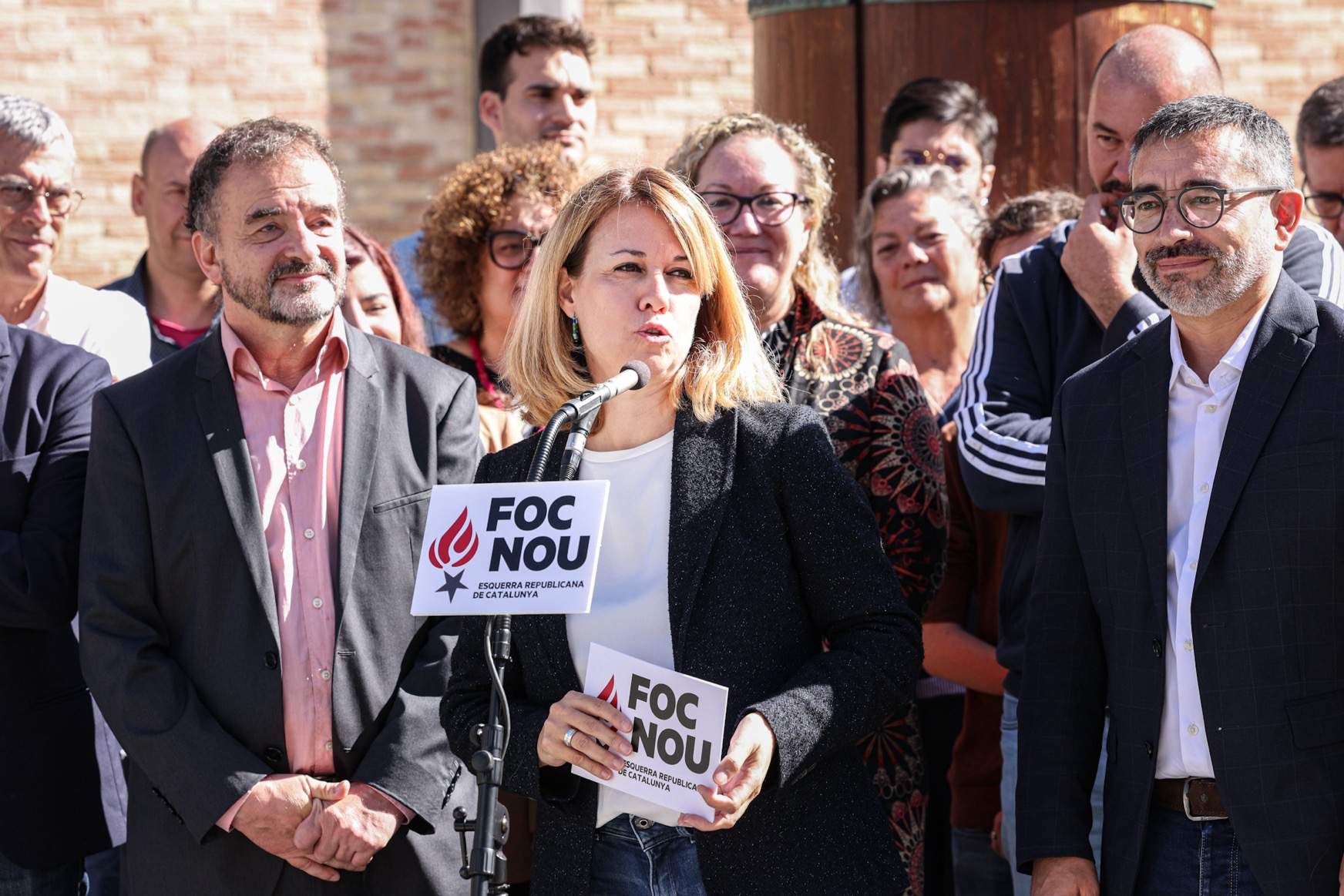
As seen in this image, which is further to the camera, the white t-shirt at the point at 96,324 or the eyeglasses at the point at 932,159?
the eyeglasses at the point at 932,159

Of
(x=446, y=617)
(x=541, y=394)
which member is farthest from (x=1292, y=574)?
(x=446, y=617)

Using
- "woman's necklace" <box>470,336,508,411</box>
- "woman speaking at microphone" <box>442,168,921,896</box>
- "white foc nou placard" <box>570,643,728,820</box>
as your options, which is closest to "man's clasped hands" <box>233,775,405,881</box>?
"woman speaking at microphone" <box>442,168,921,896</box>

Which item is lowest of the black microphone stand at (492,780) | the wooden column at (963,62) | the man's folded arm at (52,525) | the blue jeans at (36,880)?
the blue jeans at (36,880)

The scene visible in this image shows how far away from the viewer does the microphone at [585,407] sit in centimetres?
270

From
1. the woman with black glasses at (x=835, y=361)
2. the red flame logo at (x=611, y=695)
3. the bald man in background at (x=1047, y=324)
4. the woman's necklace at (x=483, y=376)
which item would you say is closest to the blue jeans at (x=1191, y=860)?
the bald man in background at (x=1047, y=324)

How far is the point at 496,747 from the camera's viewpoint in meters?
2.54

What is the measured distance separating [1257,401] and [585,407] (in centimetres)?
121

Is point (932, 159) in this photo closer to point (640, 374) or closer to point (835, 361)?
point (835, 361)

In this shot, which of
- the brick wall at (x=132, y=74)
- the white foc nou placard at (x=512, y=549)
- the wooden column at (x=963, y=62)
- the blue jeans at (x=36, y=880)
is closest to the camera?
the white foc nou placard at (x=512, y=549)

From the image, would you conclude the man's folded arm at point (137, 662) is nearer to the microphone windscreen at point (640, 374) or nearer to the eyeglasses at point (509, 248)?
the microphone windscreen at point (640, 374)

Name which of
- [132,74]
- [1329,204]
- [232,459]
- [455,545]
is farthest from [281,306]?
[132,74]

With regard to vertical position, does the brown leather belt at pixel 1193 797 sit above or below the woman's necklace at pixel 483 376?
below

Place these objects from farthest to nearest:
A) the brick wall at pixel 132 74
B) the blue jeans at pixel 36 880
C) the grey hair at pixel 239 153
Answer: the brick wall at pixel 132 74, the grey hair at pixel 239 153, the blue jeans at pixel 36 880

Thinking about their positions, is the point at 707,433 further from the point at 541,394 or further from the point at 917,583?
the point at 917,583
